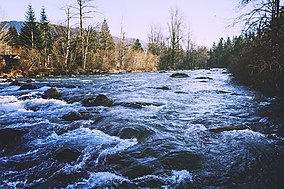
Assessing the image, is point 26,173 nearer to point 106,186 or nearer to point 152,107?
point 106,186

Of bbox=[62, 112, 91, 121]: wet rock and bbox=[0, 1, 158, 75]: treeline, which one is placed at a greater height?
bbox=[0, 1, 158, 75]: treeline

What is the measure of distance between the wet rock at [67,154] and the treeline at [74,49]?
19502 millimetres

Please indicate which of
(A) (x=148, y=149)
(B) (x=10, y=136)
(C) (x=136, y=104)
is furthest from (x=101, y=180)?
(C) (x=136, y=104)

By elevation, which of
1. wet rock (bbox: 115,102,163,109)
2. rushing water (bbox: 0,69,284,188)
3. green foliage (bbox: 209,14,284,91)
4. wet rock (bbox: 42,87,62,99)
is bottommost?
rushing water (bbox: 0,69,284,188)

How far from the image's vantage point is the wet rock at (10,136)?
4.15 metres

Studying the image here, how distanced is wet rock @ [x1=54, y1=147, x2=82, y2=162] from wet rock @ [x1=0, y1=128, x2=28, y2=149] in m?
1.18

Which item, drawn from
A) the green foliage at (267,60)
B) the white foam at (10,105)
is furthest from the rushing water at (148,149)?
the green foliage at (267,60)

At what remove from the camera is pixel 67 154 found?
11.9 ft

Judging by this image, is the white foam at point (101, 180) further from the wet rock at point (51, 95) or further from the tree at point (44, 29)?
the tree at point (44, 29)

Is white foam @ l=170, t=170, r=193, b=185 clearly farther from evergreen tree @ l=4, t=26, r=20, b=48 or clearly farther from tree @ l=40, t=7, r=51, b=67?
tree @ l=40, t=7, r=51, b=67

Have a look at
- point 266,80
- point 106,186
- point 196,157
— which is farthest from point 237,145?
point 266,80

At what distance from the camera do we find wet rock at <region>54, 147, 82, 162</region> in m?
3.55

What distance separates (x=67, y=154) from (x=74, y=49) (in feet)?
102

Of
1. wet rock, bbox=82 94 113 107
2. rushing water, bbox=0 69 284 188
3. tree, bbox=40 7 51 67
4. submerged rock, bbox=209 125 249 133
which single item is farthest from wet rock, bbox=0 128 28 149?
tree, bbox=40 7 51 67
